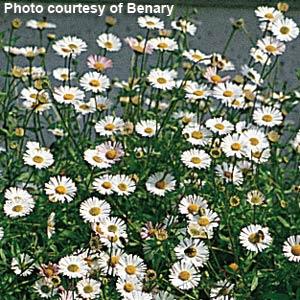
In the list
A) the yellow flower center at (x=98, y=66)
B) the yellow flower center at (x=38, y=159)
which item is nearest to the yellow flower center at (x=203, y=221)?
the yellow flower center at (x=38, y=159)

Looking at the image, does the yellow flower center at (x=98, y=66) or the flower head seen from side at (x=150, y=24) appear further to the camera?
the flower head seen from side at (x=150, y=24)

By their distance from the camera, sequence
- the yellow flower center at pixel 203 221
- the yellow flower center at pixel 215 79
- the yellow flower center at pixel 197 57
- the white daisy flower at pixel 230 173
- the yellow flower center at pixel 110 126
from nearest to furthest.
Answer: the yellow flower center at pixel 203 221 → the white daisy flower at pixel 230 173 → the yellow flower center at pixel 110 126 → the yellow flower center at pixel 215 79 → the yellow flower center at pixel 197 57

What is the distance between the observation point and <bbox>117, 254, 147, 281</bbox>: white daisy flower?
1.80 m

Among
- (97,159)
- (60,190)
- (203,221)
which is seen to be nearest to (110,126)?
(97,159)

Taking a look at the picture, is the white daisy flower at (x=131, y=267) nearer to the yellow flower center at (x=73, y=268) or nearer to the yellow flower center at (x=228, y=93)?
the yellow flower center at (x=73, y=268)

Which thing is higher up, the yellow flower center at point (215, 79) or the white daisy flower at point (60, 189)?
the yellow flower center at point (215, 79)

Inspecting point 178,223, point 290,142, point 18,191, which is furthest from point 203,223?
point 290,142

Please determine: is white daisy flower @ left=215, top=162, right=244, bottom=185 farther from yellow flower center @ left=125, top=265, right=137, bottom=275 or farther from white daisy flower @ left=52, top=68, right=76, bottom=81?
white daisy flower @ left=52, top=68, right=76, bottom=81

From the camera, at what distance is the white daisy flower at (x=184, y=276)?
5.92ft

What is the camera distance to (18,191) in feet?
6.31

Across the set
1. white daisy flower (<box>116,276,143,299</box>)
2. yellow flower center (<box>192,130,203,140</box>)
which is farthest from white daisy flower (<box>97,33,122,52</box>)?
white daisy flower (<box>116,276,143,299</box>)

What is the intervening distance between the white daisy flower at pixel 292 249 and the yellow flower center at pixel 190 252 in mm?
153

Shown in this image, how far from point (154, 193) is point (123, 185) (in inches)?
2.3

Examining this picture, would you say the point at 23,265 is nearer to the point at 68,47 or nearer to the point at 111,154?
the point at 111,154
